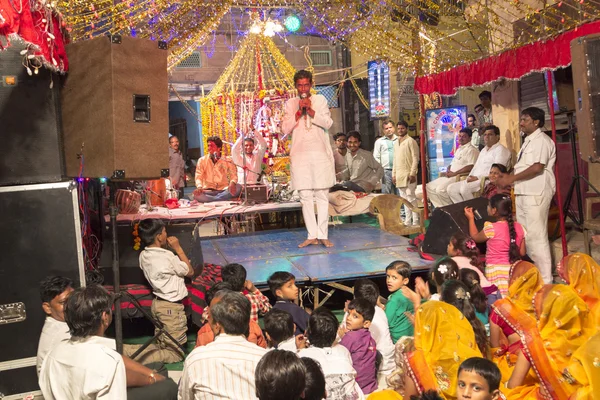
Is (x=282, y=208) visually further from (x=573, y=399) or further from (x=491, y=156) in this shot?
(x=573, y=399)

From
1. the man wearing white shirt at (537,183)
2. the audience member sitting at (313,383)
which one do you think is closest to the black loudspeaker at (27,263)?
the audience member sitting at (313,383)

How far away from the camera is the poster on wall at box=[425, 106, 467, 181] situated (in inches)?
432

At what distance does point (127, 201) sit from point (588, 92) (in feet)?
18.2

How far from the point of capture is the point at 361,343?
3.84m

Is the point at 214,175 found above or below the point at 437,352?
above

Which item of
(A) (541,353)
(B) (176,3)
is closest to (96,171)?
(A) (541,353)

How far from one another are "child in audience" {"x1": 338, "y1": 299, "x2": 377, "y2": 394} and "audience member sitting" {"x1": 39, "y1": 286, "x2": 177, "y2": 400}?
141cm

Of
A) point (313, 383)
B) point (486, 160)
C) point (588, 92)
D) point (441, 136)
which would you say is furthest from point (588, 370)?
point (441, 136)

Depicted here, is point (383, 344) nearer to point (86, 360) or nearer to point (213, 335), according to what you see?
point (213, 335)

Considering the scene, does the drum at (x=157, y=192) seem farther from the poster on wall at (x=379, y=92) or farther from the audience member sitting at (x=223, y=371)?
the audience member sitting at (x=223, y=371)

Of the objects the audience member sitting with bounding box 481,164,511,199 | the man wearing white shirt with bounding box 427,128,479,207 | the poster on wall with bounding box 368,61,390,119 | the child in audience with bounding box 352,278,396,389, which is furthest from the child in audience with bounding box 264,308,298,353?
the poster on wall with bounding box 368,61,390,119

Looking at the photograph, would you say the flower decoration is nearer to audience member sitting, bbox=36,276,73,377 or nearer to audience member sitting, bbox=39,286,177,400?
audience member sitting, bbox=36,276,73,377

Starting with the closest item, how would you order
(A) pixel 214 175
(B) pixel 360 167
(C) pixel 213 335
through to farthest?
(C) pixel 213 335 → (B) pixel 360 167 → (A) pixel 214 175

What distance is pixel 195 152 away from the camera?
67.4 ft
